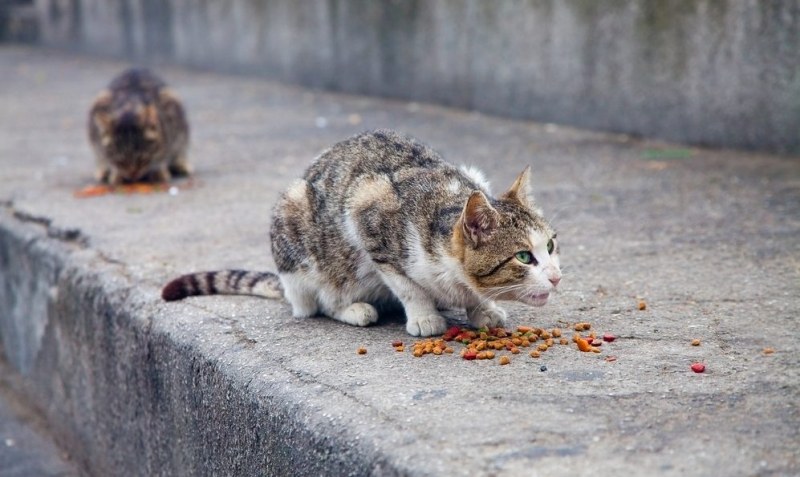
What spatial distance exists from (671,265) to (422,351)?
1582 millimetres

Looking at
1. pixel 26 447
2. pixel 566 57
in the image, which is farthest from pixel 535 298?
pixel 566 57

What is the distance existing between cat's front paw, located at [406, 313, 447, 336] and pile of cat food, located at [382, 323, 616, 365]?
3 centimetres

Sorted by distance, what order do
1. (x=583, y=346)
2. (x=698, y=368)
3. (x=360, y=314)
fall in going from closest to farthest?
1. (x=698, y=368)
2. (x=583, y=346)
3. (x=360, y=314)

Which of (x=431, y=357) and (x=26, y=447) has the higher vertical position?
(x=431, y=357)

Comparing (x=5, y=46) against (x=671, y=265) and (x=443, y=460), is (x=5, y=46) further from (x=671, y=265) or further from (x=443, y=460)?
(x=443, y=460)

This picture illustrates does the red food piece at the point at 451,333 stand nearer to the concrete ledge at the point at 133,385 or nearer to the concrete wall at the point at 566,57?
the concrete ledge at the point at 133,385

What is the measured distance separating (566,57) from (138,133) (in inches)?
129

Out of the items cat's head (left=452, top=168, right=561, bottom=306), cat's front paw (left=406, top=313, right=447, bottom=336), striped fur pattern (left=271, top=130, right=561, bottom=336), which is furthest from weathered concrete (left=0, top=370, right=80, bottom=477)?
cat's head (left=452, top=168, right=561, bottom=306)

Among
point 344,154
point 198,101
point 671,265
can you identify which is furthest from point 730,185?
point 198,101

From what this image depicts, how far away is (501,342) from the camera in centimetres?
370

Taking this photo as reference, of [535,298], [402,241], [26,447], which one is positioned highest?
[402,241]

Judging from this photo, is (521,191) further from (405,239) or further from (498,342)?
(498,342)

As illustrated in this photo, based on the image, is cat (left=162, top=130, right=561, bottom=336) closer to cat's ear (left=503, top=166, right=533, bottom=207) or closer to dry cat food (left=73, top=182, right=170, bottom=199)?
cat's ear (left=503, top=166, right=533, bottom=207)

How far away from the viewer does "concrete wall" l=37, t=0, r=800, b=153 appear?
23.6 feet
